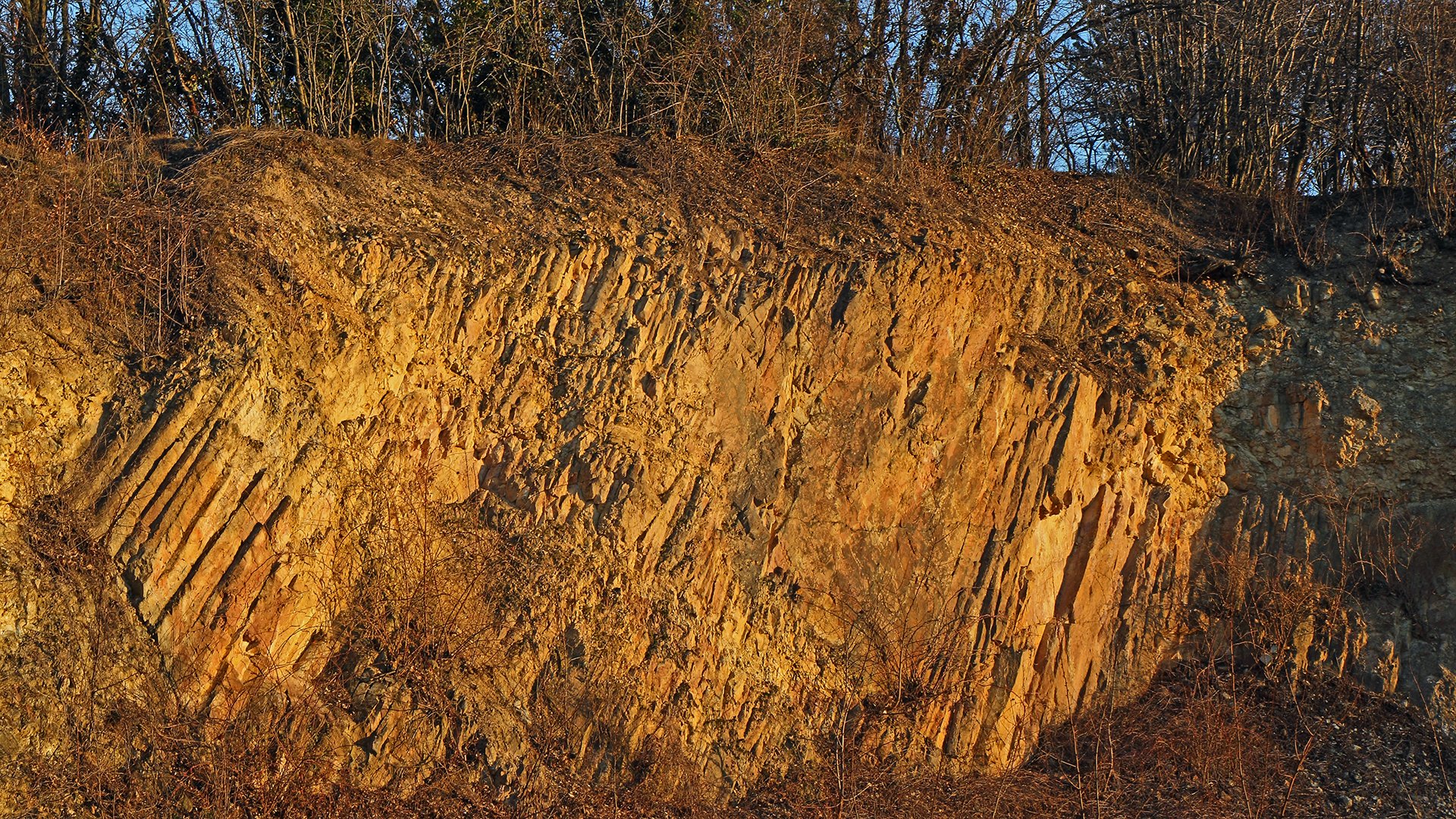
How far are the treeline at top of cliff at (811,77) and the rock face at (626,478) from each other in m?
1.50

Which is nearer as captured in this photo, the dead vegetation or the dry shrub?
the dead vegetation

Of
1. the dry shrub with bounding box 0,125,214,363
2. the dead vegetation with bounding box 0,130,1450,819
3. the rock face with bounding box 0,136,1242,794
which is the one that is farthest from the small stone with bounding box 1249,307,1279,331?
the dry shrub with bounding box 0,125,214,363

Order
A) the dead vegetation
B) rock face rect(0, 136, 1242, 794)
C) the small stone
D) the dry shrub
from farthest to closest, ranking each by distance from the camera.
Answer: the small stone → the dry shrub → rock face rect(0, 136, 1242, 794) → the dead vegetation

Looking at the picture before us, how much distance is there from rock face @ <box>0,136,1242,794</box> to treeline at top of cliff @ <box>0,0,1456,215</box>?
150 centimetres

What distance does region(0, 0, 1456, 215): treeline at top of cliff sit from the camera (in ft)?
37.1

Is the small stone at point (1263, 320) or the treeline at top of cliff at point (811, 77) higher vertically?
the treeline at top of cliff at point (811, 77)

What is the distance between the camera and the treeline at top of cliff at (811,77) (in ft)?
37.1

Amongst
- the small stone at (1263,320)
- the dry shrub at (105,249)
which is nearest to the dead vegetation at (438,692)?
the dry shrub at (105,249)

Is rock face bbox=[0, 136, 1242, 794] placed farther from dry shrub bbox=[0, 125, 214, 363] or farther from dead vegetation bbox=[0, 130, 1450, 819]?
dry shrub bbox=[0, 125, 214, 363]

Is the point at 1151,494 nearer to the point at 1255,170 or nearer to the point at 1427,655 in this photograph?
the point at 1427,655

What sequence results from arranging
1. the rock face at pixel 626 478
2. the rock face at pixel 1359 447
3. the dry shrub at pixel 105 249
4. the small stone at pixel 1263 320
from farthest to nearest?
the small stone at pixel 1263 320 → the rock face at pixel 1359 447 → the dry shrub at pixel 105 249 → the rock face at pixel 626 478

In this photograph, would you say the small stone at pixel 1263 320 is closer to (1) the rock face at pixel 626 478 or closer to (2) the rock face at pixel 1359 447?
(2) the rock face at pixel 1359 447

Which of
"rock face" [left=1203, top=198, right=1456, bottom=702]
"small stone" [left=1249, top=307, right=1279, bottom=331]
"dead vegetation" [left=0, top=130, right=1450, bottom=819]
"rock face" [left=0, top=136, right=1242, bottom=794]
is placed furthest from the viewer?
"small stone" [left=1249, top=307, right=1279, bottom=331]

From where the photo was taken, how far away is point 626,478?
8836 mm
